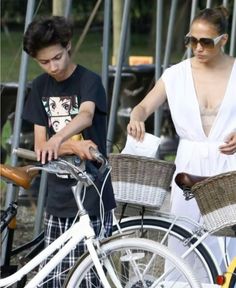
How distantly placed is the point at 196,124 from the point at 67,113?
0.80 metres

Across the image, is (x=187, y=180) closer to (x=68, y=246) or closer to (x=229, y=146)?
(x=229, y=146)

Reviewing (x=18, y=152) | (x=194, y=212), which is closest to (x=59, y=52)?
(x=18, y=152)

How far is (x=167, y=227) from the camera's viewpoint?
521cm

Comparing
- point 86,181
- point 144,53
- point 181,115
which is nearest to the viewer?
point 86,181

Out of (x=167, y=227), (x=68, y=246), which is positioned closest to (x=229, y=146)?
(x=167, y=227)

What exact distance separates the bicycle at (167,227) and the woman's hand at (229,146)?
1.09ft

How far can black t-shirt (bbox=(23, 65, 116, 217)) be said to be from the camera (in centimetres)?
483

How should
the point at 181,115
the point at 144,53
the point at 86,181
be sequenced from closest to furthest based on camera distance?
the point at 86,181 < the point at 181,115 < the point at 144,53

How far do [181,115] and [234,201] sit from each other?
2.75 ft

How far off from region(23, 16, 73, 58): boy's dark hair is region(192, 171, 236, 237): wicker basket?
91 centimetres

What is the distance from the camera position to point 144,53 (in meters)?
30.0

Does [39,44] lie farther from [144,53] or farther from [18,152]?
[144,53]

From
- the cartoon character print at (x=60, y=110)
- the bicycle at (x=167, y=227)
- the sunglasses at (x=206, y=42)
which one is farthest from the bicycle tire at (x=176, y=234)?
the sunglasses at (x=206, y=42)

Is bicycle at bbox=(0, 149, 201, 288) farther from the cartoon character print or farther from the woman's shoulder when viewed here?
the woman's shoulder
